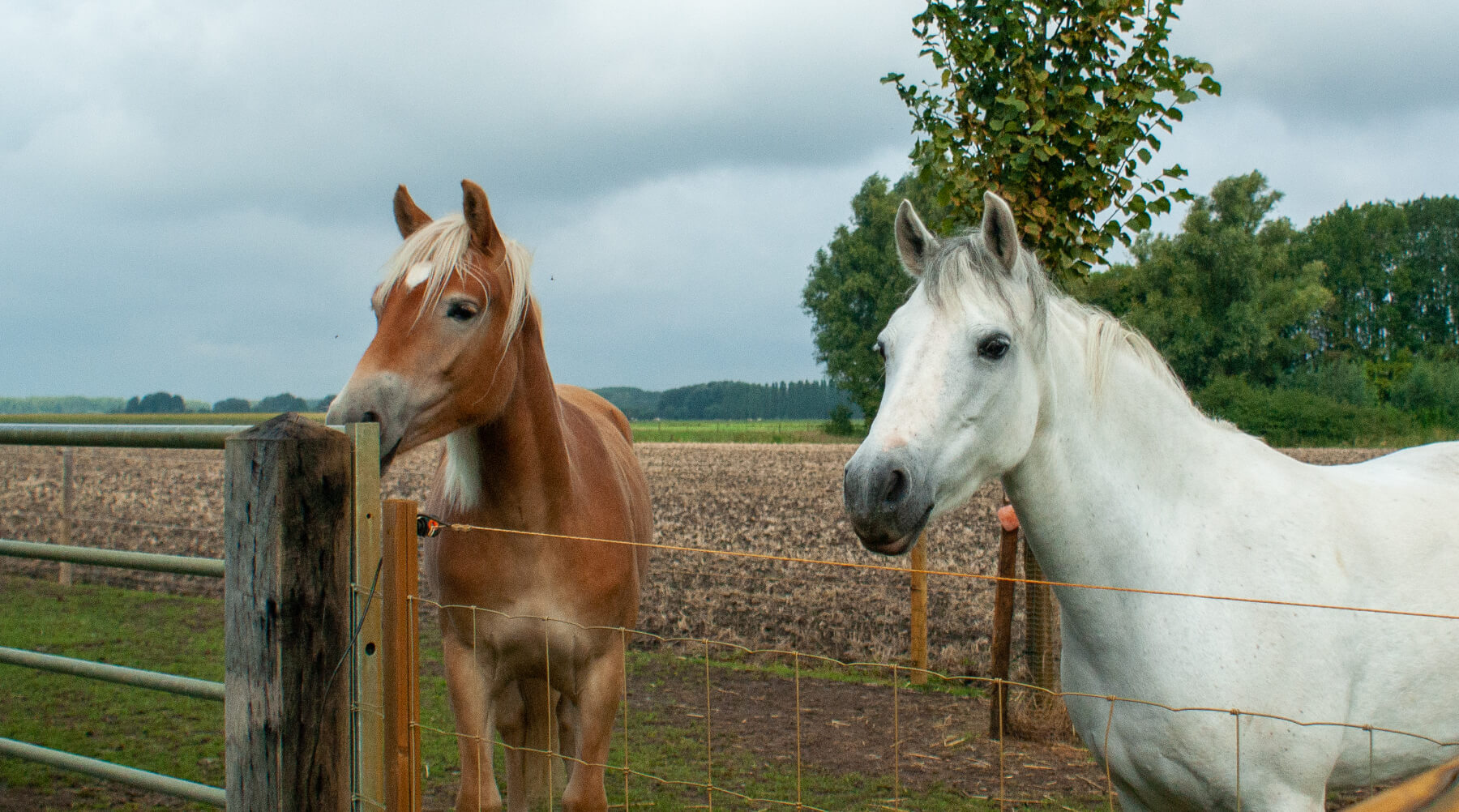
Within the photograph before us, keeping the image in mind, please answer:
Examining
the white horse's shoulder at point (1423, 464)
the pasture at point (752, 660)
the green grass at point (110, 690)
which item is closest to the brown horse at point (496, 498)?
the pasture at point (752, 660)

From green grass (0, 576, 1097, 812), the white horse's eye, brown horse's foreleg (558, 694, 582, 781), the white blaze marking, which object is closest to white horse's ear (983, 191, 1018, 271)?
the white horse's eye

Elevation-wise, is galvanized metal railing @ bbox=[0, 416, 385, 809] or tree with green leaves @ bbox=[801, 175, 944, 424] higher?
tree with green leaves @ bbox=[801, 175, 944, 424]

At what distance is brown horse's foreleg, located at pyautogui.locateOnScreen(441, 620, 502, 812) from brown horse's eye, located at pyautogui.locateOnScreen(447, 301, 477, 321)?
114 cm

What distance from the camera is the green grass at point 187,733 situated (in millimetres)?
4766

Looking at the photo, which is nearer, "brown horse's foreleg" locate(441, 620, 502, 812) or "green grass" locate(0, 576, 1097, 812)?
"brown horse's foreleg" locate(441, 620, 502, 812)

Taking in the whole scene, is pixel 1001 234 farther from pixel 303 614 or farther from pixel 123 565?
pixel 123 565

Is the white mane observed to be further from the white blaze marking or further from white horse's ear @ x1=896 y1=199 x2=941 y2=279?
the white blaze marking

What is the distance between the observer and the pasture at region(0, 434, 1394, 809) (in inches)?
197

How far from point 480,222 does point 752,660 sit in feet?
17.0

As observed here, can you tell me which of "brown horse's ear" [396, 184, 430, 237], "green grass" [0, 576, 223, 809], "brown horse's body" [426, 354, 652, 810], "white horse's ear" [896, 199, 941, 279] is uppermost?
"brown horse's ear" [396, 184, 430, 237]

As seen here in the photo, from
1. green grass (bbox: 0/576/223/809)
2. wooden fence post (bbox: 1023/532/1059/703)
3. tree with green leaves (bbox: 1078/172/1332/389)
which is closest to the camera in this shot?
green grass (bbox: 0/576/223/809)

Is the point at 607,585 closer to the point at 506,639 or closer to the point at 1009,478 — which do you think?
the point at 506,639

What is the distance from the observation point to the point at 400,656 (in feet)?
7.20

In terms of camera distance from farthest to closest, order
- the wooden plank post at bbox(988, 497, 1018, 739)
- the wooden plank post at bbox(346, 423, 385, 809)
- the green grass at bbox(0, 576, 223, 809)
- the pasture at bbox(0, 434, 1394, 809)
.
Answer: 1. the wooden plank post at bbox(988, 497, 1018, 739)
2. the green grass at bbox(0, 576, 223, 809)
3. the pasture at bbox(0, 434, 1394, 809)
4. the wooden plank post at bbox(346, 423, 385, 809)
